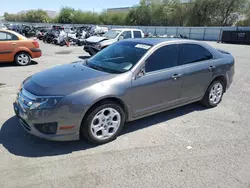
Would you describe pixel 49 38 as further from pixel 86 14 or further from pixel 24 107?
pixel 86 14

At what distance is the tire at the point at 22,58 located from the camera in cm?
901

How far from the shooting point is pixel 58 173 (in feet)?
8.73

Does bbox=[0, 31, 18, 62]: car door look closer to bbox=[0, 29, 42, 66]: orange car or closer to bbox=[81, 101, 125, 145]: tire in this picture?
bbox=[0, 29, 42, 66]: orange car

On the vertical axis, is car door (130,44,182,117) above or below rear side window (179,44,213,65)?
below

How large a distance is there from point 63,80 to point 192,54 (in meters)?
2.56

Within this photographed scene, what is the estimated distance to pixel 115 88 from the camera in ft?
10.5

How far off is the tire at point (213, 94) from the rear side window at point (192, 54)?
63 centimetres

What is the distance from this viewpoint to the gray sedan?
2.94 metres

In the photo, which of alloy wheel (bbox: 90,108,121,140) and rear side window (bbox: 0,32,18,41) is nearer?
alloy wheel (bbox: 90,108,121,140)

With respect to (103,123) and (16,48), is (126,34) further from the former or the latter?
(103,123)

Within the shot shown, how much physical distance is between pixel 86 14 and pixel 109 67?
8512cm

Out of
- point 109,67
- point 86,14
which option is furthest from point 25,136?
point 86,14

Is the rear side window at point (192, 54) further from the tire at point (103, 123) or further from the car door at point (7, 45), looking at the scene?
the car door at point (7, 45)

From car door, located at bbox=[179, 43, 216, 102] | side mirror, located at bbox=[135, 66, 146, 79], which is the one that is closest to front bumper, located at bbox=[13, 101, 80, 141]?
side mirror, located at bbox=[135, 66, 146, 79]
